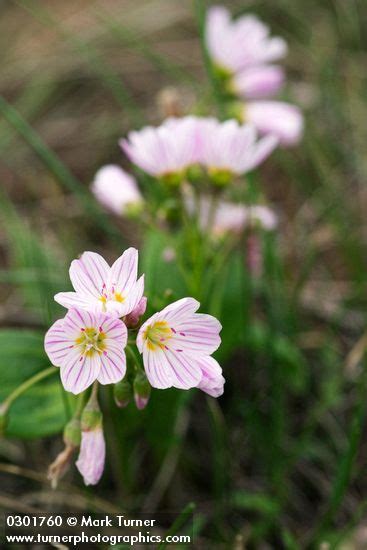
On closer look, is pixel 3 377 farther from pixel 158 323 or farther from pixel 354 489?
pixel 354 489

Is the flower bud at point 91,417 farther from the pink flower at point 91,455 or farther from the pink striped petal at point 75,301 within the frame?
the pink striped petal at point 75,301

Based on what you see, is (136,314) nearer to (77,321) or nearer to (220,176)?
(77,321)

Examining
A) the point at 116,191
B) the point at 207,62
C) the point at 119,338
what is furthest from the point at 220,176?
the point at 119,338

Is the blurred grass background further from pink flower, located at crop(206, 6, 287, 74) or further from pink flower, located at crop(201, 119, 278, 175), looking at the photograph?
pink flower, located at crop(201, 119, 278, 175)

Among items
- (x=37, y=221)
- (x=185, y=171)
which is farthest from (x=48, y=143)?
(x=185, y=171)

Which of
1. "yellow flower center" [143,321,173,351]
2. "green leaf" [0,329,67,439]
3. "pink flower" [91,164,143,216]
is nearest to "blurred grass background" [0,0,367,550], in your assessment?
"green leaf" [0,329,67,439]

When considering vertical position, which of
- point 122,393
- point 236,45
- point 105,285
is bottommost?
point 122,393

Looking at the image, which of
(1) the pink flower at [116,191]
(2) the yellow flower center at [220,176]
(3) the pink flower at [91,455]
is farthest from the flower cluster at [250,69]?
(3) the pink flower at [91,455]
